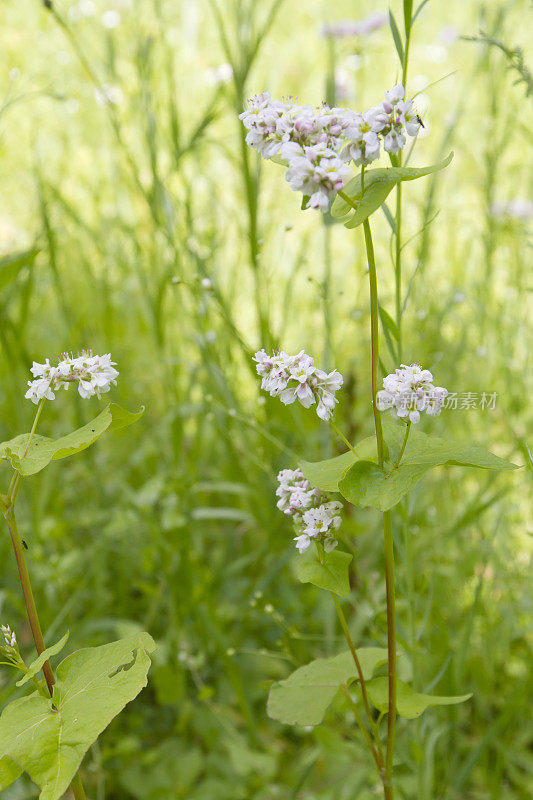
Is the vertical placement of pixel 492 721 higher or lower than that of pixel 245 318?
lower

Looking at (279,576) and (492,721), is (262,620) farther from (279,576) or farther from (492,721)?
(492,721)

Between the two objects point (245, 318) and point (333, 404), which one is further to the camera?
point (245, 318)

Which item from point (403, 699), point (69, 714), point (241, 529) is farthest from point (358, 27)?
point (69, 714)

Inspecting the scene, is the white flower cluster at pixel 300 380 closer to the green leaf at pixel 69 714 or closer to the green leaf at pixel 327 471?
the green leaf at pixel 327 471

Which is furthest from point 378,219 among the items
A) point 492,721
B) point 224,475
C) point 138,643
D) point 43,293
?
point 138,643

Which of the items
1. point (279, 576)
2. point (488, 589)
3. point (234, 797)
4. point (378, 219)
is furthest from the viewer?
point (378, 219)

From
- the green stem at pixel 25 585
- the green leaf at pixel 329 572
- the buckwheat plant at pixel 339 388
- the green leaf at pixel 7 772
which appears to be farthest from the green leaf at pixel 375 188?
the green leaf at pixel 7 772
